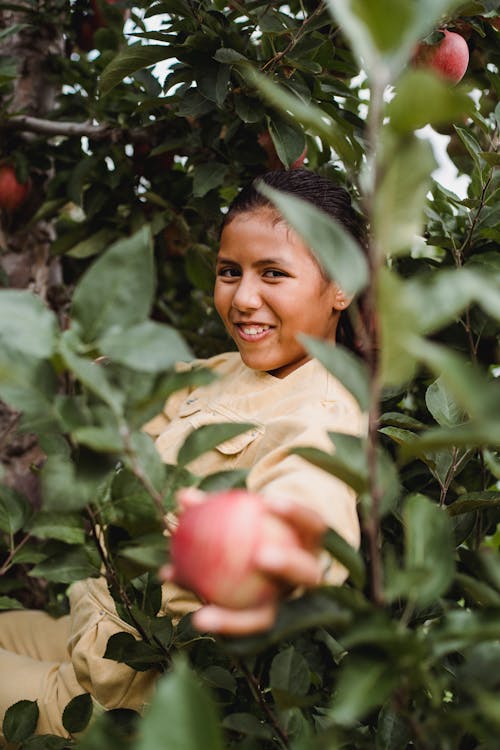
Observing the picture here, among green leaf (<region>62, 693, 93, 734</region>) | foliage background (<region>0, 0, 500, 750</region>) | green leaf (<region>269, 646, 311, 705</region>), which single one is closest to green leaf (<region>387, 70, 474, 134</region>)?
foliage background (<region>0, 0, 500, 750</region>)

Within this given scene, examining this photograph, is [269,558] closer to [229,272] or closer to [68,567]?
[68,567]

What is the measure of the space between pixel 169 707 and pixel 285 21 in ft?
3.67

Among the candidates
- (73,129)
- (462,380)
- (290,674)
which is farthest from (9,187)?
(462,380)

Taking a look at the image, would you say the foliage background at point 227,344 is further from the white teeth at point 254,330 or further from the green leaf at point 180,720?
the white teeth at point 254,330

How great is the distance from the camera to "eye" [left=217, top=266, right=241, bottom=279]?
1.24 m

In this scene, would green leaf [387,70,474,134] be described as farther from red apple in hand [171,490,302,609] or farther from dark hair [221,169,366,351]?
dark hair [221,169,366,351]

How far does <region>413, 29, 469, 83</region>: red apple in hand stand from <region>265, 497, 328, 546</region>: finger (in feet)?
3.17

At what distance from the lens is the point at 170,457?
115cm

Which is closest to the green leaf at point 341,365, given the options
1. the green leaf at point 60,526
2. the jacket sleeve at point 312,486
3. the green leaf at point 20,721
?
the jacket sleeve at point 312,486

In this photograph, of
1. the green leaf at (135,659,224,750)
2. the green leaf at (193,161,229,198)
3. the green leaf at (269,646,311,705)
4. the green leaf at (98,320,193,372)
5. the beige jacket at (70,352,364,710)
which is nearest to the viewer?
the green leaf at (135,659,224,750)

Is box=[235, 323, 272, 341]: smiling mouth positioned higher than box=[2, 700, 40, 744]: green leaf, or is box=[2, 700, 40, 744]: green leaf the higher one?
box=[235, 323, 272, 341]: smiling mouth

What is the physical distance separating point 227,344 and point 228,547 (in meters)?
1.17

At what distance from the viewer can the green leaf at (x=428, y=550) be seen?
55 cm

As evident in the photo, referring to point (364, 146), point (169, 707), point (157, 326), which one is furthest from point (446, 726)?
point (364, 146)
